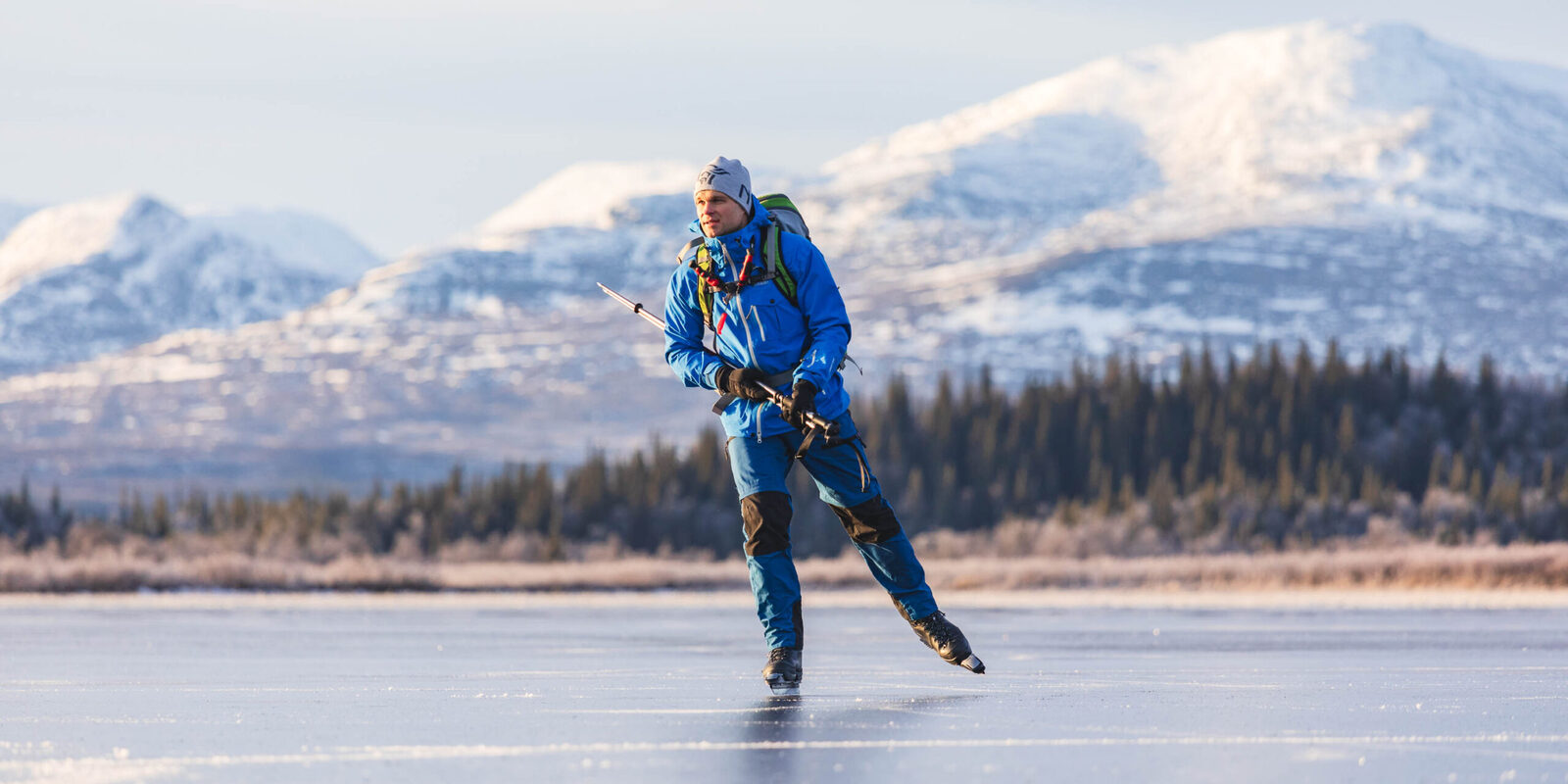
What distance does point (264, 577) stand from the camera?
2162 inches

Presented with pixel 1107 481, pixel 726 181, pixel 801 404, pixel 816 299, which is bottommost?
pixel 1107 481

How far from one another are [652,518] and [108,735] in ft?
295

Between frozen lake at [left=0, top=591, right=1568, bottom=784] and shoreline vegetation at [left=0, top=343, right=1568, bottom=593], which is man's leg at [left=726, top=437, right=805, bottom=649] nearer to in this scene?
frozen lake at [left=0, top=591, right=1568, bottom=784]

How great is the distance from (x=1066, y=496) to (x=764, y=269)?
9421 centimetres

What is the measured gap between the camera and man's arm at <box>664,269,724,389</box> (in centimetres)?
1080

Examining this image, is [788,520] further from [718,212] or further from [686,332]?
[718,212]

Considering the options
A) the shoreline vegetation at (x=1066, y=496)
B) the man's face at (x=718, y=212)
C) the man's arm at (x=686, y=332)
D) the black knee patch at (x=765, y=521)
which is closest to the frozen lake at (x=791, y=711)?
the black knee patch at (x=765, y=521)

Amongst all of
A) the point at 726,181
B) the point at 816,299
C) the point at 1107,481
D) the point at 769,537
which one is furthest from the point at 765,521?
the point at 1107,481

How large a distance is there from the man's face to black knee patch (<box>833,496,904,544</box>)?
1.55 metres

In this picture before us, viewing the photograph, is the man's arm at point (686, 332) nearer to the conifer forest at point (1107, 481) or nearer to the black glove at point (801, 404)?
the black glove at point (801, 404)

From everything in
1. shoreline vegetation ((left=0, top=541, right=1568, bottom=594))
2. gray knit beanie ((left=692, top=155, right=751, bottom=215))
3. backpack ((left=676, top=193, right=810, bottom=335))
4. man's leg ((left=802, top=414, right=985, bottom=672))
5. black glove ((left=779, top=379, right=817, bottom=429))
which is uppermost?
gray knit beanie ((left=692, top=155, right=751, bottom=215))

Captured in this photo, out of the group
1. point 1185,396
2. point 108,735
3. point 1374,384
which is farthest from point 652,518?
point 108,735

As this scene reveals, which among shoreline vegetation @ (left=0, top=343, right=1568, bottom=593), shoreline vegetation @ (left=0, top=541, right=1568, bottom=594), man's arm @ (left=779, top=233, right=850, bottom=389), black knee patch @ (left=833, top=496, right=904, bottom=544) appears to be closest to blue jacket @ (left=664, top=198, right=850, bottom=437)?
man's arm @ (left=779, top=233, right=850, bottom=389)

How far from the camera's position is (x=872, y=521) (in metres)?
10.7
